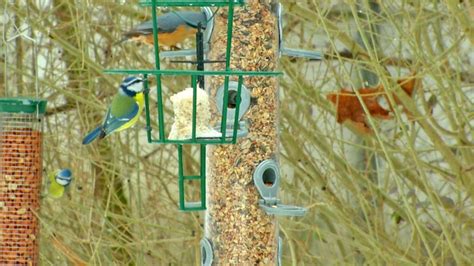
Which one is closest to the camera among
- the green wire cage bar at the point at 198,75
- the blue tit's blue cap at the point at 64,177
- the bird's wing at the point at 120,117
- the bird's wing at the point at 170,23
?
the green wire cage bar at the point at 198,75

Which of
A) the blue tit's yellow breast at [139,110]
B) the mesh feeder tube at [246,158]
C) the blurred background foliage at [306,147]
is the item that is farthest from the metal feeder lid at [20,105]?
the mesh feeder tube at [246,158]

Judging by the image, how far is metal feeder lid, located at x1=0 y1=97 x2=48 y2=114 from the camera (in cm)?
600

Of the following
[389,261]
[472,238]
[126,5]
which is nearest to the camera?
[389,261]

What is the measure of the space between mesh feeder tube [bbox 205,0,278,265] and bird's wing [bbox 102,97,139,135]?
1261mm

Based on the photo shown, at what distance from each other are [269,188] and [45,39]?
3.95 m

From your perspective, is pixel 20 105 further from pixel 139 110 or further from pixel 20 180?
pixel 139 110

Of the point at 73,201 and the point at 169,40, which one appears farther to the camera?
the point at 73,201

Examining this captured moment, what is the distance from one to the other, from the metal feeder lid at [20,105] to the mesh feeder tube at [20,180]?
→ 1cm

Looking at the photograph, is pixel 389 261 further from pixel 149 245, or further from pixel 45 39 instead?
pixel 45 39

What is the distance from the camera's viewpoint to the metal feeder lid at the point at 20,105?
6000mm

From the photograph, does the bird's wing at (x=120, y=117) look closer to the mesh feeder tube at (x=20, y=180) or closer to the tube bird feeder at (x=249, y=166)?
the mesh feeder tube at (x=20, y=180)

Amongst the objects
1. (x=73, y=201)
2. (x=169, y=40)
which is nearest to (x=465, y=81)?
(x=169, y=40)

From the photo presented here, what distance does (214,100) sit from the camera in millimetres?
4145

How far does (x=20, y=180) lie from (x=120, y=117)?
107 cm
